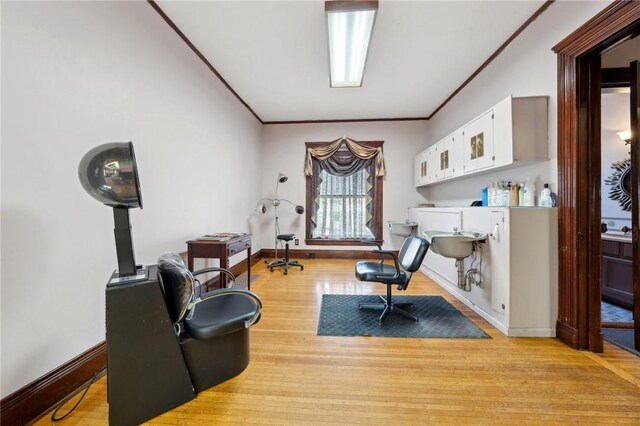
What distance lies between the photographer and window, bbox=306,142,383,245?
Result: 4.96 meters

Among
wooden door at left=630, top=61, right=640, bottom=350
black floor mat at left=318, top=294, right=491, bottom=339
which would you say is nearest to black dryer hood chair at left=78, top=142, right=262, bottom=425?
black floor mat at left=318, top=294, right=491, bottom=339

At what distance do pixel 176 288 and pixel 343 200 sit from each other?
4.05m

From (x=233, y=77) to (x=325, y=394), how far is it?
12.1ft

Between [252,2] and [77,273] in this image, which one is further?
[252,2]

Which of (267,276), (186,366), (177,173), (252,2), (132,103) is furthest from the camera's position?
(267,276)

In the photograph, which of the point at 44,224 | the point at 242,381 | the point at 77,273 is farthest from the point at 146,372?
the point at 44,224

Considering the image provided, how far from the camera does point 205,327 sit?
1393 mm

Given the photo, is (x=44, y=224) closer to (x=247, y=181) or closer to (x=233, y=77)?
(x=233, y=77)

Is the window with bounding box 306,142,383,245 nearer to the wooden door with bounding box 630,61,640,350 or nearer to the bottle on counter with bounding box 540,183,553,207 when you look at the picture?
the bottle on counter with bounding box 540,183,553,207

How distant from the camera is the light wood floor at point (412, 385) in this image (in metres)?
1.28

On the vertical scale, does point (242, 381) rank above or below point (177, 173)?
below

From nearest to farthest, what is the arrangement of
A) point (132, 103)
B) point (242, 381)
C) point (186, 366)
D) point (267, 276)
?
1. point (186, 366)
2. point (242, 381)
3. point (132, 103)
4. point (267, 276)

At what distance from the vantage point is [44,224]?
1.31 meters

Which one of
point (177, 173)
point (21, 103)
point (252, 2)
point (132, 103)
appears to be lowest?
point (177, 173)
